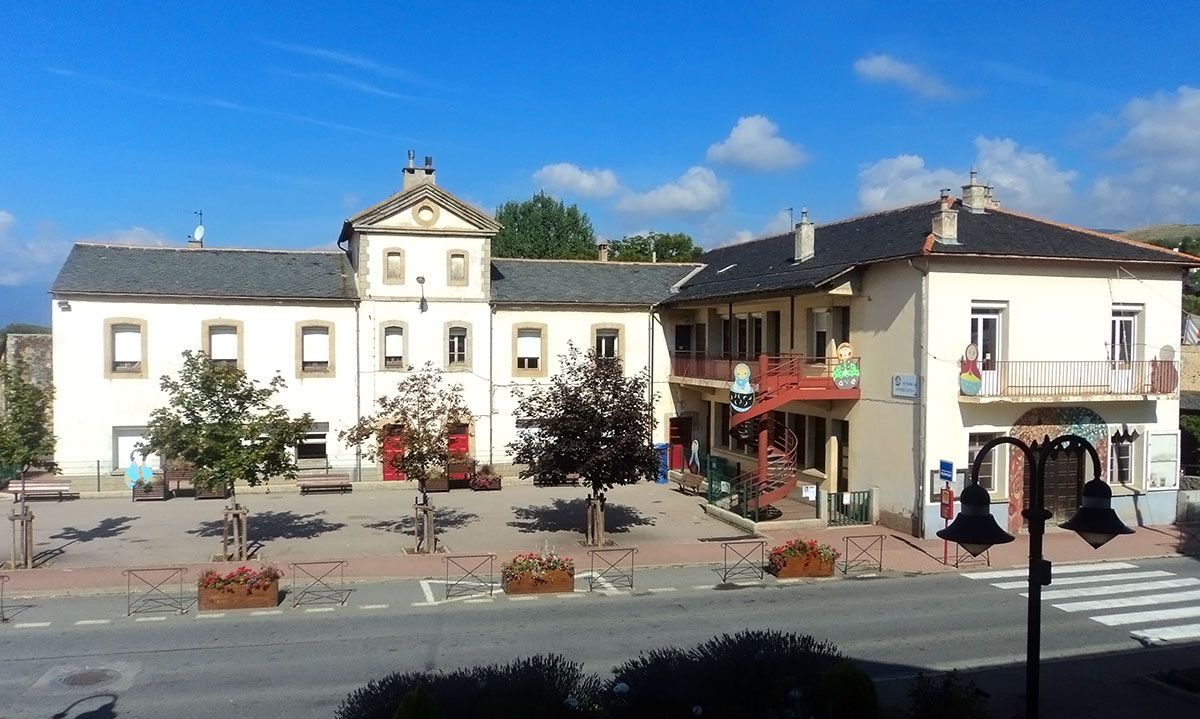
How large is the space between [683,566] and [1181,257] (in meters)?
15.8

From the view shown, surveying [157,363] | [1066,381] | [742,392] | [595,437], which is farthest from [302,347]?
[1066,381]

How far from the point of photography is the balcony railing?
22094 millimetres

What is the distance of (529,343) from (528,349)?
0.22 metres

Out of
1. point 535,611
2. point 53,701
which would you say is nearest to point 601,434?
point 535,611

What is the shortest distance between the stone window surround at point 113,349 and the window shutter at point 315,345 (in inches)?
189

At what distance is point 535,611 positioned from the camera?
622 inches

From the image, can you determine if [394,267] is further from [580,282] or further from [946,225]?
[946,225]

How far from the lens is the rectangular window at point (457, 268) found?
31.1m

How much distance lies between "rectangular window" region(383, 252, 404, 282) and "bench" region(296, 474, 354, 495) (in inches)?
267

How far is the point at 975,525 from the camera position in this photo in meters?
7.54

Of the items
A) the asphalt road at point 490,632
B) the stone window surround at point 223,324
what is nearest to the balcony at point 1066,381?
the asphalt road at point 490,632

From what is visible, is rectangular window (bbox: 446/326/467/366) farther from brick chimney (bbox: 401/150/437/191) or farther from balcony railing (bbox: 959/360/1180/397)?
balcony railing (bbox: 959/360/1180/397)

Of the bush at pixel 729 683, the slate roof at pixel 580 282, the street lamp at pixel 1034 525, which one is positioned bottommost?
the bush at pixel 729 683

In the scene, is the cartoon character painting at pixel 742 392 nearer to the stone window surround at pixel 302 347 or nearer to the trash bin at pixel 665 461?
the trash bin at pixel 665 461
